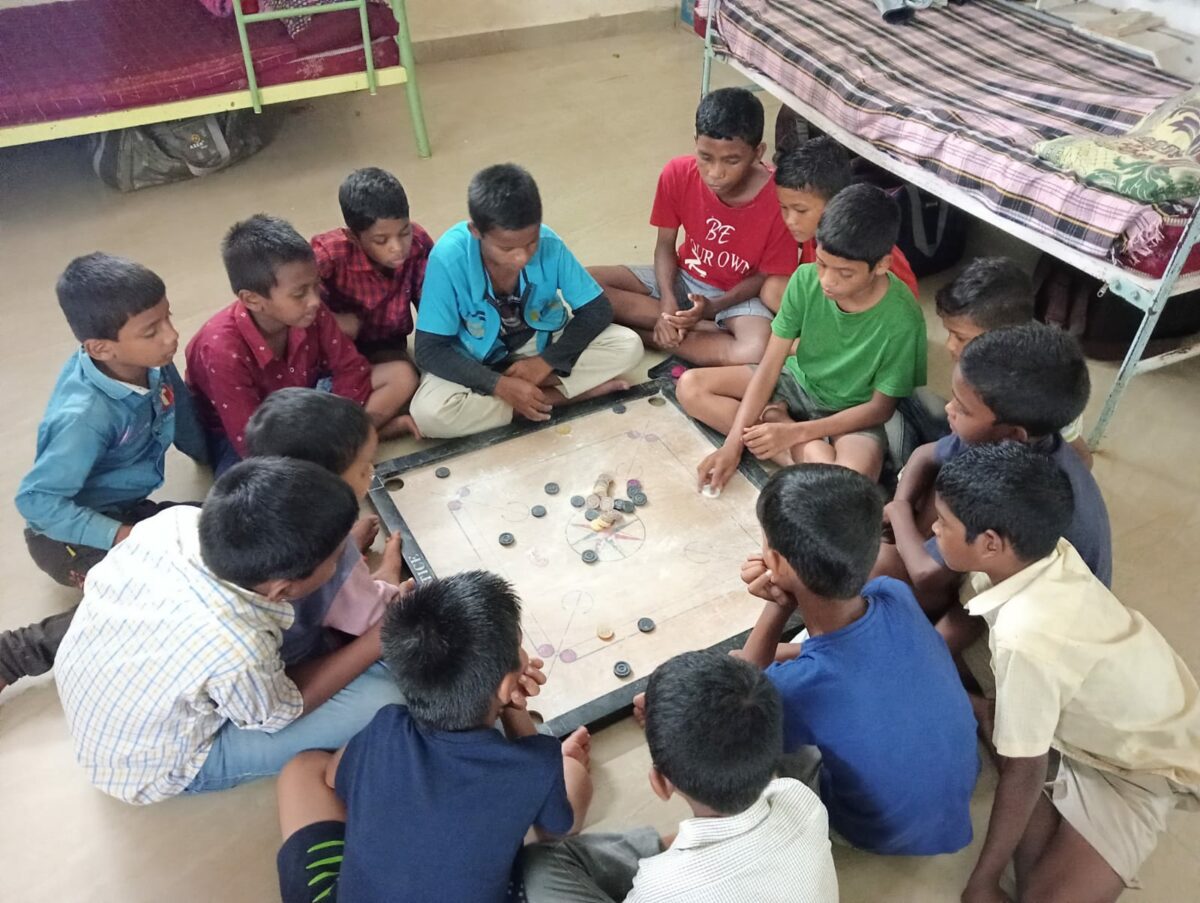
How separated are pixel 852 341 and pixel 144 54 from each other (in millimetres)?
2915

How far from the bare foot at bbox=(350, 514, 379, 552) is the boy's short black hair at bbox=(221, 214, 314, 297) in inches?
22.0

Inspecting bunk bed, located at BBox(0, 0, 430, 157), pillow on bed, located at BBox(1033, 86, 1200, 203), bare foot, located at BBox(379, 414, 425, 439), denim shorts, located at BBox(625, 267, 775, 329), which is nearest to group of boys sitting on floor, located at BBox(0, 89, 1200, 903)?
bare foot, located at BBox(379, 414, 425, 439)

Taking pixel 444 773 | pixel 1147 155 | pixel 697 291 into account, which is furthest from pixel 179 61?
pixel 1147 155

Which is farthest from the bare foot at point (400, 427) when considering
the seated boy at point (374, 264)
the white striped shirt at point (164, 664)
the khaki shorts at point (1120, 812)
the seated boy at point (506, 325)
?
the khaki shorts at point (1120, 812)

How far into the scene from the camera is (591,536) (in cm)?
202

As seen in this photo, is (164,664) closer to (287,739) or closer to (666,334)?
(287,739)

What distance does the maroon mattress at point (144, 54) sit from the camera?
312cm

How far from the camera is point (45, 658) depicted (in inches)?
68.6

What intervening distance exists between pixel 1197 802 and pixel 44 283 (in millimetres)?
3449

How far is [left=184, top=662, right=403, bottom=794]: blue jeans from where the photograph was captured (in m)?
1.52

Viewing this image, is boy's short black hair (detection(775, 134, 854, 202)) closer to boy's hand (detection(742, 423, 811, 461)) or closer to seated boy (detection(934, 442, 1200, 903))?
boy's hand (detection(742, 423, 811, 461))

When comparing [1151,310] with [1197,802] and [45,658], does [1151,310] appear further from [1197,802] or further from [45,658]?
[45,658]

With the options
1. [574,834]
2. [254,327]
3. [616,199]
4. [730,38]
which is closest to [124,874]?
[574,834]

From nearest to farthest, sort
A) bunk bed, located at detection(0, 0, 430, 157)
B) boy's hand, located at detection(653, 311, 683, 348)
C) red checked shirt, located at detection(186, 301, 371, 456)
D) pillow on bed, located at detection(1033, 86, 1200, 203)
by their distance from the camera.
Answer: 1. red checked shirt, located at detection(186, 301, 371, 456)
2. pillow on bed, located at detection(1033, 86, 1200, 203)
3. boy's hand, located at detection(653, 311, 683, 348)
4. bunk bed, located at detection(0, 0, 430, 157)
